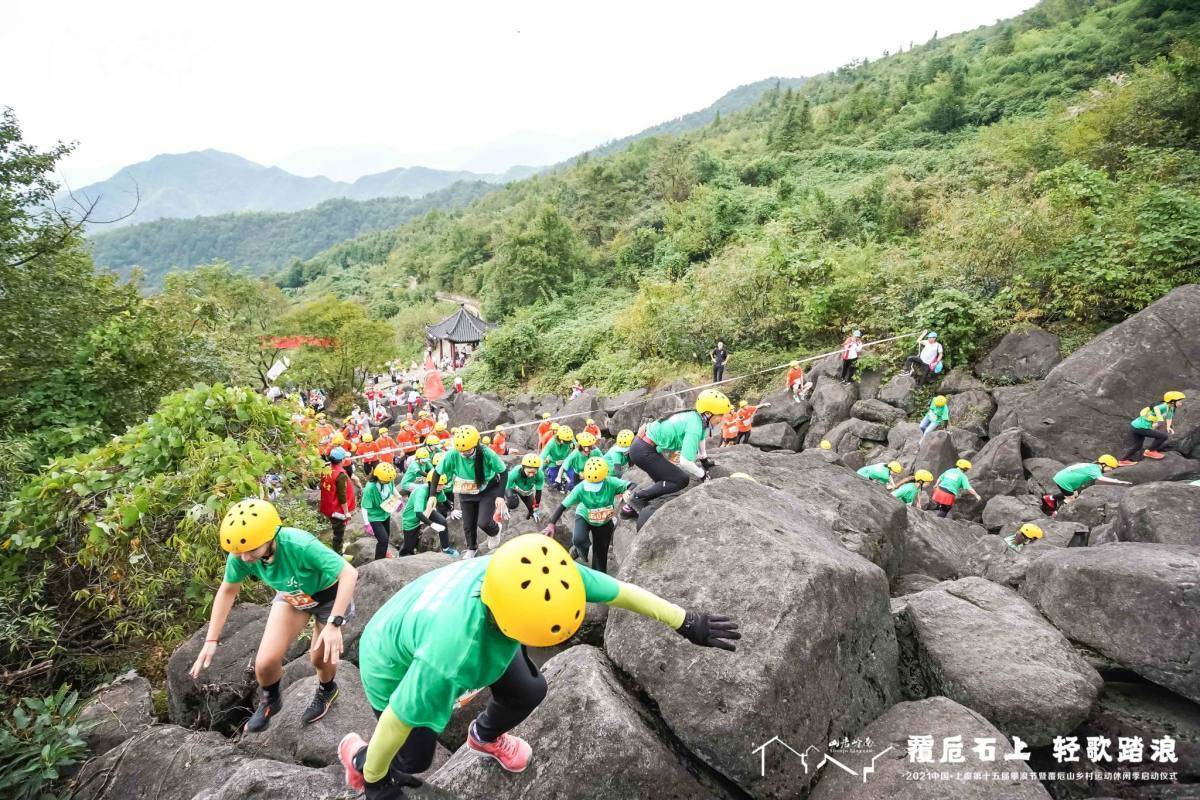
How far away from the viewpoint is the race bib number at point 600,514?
7.20m

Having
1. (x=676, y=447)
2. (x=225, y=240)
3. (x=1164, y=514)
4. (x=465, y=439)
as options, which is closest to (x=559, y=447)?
(x=465, y=439)

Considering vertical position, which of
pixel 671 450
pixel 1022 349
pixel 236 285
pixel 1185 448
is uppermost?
pixel 236 285

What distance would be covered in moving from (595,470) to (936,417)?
1054 cm

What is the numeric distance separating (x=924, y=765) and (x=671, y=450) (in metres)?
4.69

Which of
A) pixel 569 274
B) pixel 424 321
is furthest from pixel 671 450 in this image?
pixel 424 321

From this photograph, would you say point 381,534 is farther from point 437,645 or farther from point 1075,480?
point 1075,480

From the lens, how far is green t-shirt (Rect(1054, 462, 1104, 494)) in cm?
1011

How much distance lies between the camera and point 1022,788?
3.21 metres

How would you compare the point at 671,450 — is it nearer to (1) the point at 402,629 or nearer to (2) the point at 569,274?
(1) the point at 402,629

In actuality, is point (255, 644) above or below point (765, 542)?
below

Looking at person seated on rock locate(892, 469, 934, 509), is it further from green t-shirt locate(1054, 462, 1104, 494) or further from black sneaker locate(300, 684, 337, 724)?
black sneaker locate(300, 684, 337, 724)

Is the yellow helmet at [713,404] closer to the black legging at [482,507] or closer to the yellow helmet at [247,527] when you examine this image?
the black legging at [482,507]

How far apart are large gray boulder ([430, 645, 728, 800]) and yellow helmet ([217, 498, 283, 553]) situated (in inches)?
83.9

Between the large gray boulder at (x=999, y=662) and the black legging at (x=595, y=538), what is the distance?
358cm
